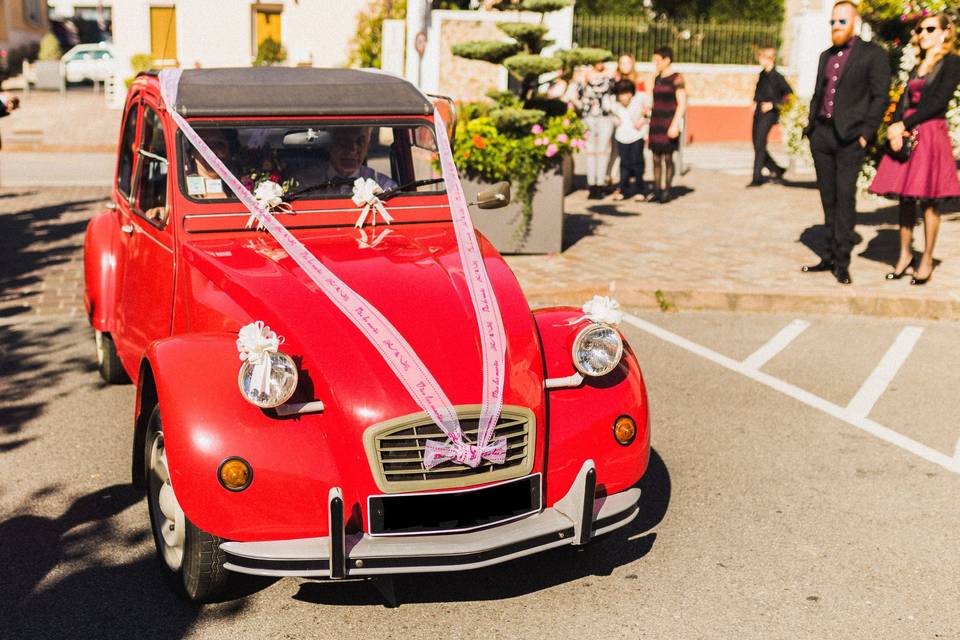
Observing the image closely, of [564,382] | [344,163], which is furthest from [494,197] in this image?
[564,382]

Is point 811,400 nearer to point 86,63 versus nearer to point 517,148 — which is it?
point 517,148

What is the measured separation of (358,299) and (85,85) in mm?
46616

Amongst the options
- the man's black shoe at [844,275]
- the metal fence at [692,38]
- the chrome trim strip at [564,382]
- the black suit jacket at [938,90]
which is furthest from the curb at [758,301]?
the metal fence at [692,38]

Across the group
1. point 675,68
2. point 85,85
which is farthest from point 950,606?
point 85,85

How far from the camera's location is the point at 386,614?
421 centimetres

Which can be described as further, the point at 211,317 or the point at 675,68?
the point at 675,68

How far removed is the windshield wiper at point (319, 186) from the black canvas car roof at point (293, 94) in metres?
0.33

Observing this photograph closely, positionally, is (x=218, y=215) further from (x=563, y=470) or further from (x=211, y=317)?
(x=563, y=470)

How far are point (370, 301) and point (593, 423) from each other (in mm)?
982

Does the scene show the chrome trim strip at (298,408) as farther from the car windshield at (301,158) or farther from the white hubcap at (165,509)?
the car windshield at (301,158)

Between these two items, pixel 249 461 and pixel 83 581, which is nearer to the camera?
pixel 249 461

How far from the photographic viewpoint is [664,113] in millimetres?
14922

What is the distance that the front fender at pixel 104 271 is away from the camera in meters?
6.41

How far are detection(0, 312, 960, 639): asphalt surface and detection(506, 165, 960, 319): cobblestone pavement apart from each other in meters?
2.16
